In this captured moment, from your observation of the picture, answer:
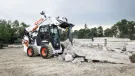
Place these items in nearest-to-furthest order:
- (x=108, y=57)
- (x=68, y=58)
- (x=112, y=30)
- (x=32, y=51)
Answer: (x=108, y=57) < (x=68, y=58) < (x=32, y=51) < (x=112, y=30)

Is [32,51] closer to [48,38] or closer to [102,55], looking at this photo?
[48,38]

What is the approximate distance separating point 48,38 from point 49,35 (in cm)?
24

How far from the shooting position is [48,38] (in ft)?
49.4

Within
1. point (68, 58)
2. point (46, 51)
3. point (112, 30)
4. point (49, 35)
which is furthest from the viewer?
point (112, 30)

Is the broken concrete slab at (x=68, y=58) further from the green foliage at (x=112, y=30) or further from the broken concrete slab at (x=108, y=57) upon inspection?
the green foliage at (x=112, y=30)

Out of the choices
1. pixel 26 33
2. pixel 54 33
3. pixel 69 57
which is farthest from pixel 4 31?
pixel 69 57

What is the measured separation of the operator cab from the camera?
1505cm

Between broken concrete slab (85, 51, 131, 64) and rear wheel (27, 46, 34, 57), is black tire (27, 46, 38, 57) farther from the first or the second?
broken concrete slab (85, 51, 131, 64)

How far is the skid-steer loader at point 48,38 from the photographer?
14804 millimetres

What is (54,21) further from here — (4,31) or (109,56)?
(4,31)

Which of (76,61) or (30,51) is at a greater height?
(30,51)

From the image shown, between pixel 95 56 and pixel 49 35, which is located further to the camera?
pixel 49 35

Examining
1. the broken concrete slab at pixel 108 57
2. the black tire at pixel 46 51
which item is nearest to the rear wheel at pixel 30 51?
the black tire at pixel 46 51

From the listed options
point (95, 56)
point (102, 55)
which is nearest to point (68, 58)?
point (95, 56)
